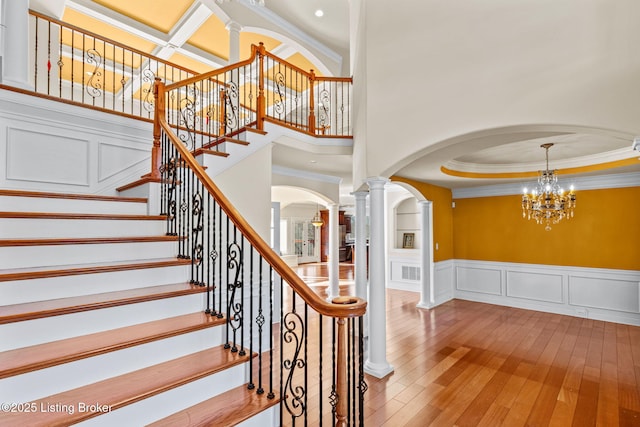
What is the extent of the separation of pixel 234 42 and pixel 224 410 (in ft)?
A: 17.0

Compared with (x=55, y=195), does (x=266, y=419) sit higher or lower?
lower

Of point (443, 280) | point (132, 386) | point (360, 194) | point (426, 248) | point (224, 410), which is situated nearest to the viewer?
point (132, 386)

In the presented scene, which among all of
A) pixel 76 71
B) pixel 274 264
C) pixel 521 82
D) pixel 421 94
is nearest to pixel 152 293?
pixel 274 264

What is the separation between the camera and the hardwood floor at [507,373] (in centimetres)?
266

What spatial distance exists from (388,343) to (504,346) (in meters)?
1.60

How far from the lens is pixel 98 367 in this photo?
4.90 feet

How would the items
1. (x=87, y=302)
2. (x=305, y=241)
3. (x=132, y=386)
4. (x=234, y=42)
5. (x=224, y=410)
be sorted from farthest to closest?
(x=305, y=241) < (x=234, y=42) < (x=87, y=302) < (x=224, y=410) < (x=132, y=386)

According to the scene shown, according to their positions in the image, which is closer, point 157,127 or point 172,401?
point 172,401

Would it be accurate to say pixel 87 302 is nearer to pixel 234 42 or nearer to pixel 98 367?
pixel 98 367

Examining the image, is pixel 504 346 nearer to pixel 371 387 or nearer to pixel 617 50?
pixel 371 387

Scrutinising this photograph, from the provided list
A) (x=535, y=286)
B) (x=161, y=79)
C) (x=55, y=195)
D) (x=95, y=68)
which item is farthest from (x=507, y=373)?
(x=95, y=68)

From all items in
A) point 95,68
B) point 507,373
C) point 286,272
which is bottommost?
point 507,373

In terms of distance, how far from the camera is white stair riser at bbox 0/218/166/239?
6.60 feet

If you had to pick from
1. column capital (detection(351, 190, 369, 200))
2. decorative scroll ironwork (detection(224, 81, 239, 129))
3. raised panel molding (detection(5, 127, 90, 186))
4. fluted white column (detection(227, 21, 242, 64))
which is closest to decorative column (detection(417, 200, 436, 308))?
column capital (detection(351, 190, 369, 200))
